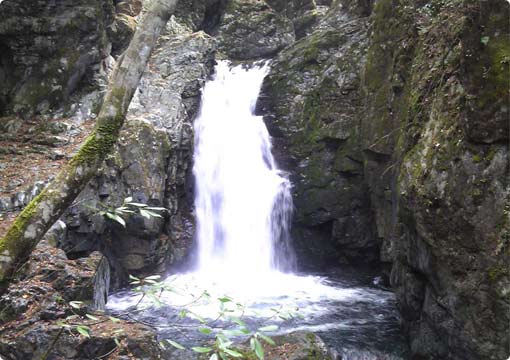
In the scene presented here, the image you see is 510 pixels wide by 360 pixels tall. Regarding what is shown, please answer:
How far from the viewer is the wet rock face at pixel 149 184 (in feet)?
28.5

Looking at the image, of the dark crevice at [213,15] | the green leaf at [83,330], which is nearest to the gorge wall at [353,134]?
the dark crevice at [213,15]

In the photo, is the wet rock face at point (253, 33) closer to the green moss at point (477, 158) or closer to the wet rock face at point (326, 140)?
the wet rock face at point (326, 140)

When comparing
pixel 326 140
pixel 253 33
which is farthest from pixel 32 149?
pixel 253 33

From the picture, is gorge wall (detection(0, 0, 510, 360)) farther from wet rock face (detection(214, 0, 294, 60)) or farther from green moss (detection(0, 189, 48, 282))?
green moss (detection(0, 189, 48, 282))

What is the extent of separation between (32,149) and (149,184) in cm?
251

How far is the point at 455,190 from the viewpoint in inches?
194

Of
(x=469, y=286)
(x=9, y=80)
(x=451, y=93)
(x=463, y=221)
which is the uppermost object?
(x=9, y=80)

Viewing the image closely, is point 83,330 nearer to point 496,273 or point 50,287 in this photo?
point 50,287

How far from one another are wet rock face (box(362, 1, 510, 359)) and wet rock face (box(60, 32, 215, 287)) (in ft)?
17.7

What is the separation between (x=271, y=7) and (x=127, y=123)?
40.7 feet

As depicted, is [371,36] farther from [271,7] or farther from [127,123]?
[271,7]

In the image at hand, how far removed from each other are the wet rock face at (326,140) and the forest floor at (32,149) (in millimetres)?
5623

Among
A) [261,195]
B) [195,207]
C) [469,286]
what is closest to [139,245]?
[195,207]

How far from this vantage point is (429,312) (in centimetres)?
575
